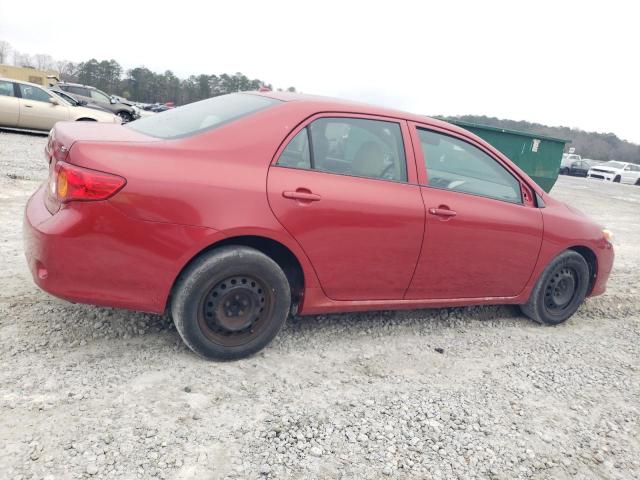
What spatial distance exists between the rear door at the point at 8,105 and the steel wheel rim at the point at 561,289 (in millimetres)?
13202

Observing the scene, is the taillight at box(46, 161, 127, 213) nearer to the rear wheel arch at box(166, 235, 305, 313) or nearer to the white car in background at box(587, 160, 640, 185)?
the rear wheel arch at box(166, 235, 305, 313)

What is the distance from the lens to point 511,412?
9.77ft

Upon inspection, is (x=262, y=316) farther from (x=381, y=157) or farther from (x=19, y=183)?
(x=19, y=183)

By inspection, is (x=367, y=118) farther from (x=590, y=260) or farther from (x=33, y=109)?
(x=33, y=109)

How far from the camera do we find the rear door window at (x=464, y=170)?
3666mm

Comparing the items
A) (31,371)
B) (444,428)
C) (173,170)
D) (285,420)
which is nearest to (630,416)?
(444,428)

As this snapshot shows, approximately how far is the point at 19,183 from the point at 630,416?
7264mm

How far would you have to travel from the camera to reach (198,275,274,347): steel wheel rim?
9.62ft

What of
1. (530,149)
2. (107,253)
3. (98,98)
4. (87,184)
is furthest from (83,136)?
(98,98)

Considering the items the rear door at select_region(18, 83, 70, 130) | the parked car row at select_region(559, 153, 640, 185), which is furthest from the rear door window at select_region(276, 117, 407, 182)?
the parked car row at select_region(559, 153, 640, 185)

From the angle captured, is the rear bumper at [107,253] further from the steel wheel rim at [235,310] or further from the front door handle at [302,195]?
the front door handle at [302,195]

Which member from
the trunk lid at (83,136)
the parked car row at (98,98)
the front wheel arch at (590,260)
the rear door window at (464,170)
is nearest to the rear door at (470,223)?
the rear door window at (464,170)

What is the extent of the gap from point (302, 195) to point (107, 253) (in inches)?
43.1

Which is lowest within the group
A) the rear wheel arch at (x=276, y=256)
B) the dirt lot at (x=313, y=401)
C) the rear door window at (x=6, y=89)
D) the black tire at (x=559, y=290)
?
the dirt lot at (x=313, y=401)
